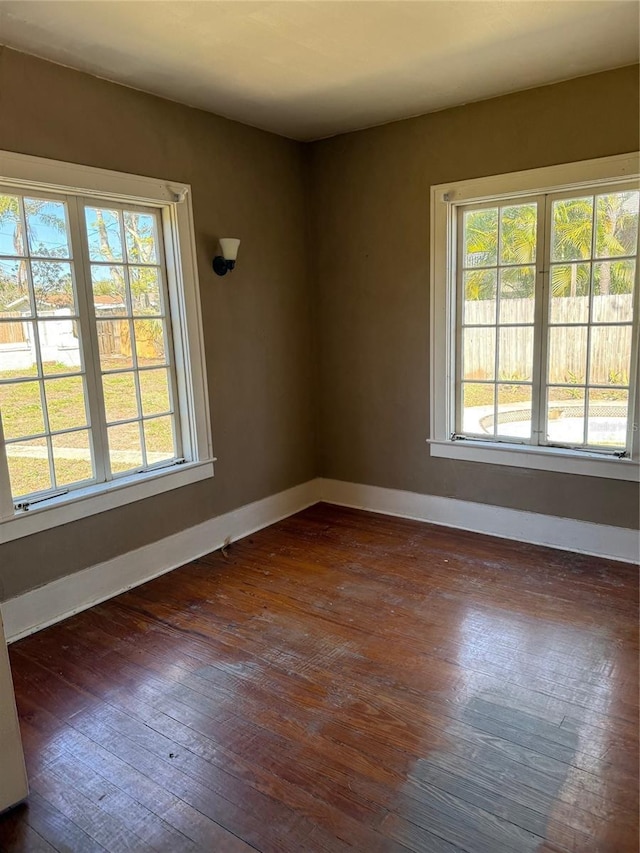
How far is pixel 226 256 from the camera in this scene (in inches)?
143

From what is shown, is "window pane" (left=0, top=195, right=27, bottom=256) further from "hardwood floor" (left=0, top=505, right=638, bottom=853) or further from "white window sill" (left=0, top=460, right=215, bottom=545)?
"hardwood floor" (left=0, top=505, right=638, bottom=853)

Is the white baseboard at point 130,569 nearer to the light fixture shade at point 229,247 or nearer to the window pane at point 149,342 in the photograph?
the window pane at point 149,342

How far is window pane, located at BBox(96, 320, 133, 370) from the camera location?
10.5 ft

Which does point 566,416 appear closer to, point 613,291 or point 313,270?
point 613,291

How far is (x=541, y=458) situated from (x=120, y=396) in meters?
2.57

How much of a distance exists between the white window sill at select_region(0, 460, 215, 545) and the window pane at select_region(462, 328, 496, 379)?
1831mm

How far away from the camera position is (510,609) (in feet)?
9.70

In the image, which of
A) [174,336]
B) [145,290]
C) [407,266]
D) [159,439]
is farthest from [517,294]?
[159,439]

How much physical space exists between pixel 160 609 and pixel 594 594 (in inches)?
90.2

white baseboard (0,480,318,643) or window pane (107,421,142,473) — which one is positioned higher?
window pane (107,421,142,473)

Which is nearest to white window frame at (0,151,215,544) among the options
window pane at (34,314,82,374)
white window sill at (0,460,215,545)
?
white window sill at (0,460,215,545)

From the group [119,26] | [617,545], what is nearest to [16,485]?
[119,26]

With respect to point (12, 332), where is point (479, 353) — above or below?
below

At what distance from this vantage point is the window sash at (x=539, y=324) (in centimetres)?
333
